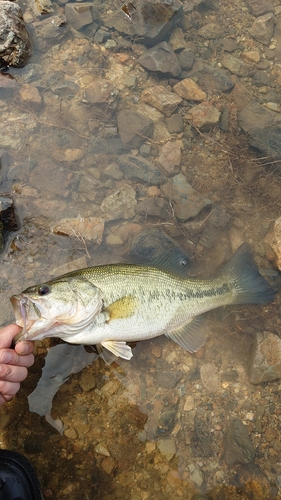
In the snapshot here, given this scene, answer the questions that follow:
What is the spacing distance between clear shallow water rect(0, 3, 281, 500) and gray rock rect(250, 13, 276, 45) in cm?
208

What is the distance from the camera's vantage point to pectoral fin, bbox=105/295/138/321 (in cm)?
375

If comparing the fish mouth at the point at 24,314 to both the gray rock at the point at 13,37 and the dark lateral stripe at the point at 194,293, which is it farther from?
the gray rock at the point at 13,37

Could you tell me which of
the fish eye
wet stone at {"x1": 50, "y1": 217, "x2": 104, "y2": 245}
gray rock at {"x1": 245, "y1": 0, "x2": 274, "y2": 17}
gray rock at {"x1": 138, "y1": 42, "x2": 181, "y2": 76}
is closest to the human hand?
the fish eye

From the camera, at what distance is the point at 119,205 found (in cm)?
503

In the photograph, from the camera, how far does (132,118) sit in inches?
217

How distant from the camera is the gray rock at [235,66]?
6.17 metres

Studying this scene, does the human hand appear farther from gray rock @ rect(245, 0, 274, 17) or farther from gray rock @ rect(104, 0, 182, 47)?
gray rock @ rect(245, 0, 274, 17)

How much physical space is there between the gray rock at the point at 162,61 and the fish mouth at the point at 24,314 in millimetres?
4271

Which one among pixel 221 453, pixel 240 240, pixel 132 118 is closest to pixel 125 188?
pixel 132 118

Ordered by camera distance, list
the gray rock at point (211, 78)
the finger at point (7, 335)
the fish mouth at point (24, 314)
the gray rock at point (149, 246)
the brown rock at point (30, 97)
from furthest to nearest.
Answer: the gray rock at point (211, 78) → the brown rock at point (30, 97) → the gray rock at point (149, 246) → the finger at point (7, 335) → the fish mouth at point (24, 314)

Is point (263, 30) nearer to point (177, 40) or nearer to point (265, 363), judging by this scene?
point (177, 40)

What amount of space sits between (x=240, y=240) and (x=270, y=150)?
4.57 ft

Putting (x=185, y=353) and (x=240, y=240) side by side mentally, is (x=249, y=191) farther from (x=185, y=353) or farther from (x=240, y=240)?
(x=185, y=353)

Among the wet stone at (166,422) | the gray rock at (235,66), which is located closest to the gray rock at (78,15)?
the gray rock at (235,66)
